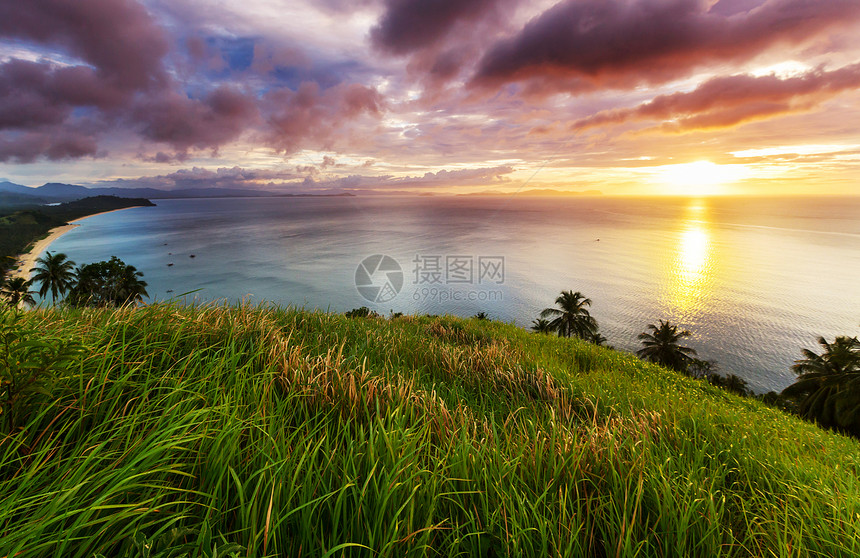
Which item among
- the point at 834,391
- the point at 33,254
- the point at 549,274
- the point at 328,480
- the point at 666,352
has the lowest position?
the point at 549,274

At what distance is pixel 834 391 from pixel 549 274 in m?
68.4

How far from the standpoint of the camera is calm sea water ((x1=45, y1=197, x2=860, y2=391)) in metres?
63.8

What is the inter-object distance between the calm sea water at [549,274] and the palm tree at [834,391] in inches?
1017

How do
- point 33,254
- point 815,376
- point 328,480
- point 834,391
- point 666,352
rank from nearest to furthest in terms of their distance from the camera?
point 328,480, point 834,391, point 815,376, point 666,352, point 33,254

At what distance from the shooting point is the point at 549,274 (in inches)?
3556

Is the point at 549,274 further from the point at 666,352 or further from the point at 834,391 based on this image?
the point at 834,391

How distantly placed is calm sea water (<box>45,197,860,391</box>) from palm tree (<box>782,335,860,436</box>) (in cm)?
2582

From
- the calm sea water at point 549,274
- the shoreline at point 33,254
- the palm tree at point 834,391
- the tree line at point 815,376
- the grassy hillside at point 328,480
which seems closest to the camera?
the grassy hillside at point 328,480

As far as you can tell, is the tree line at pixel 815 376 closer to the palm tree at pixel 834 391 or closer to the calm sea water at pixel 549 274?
the palm tree at pixel 834 391

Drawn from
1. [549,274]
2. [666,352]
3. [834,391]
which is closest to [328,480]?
[834,391]

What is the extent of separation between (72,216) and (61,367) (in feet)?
812

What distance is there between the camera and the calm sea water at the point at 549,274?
63781mm

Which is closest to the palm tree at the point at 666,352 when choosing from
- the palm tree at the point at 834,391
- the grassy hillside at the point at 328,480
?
the palm tree at the point at 834,391

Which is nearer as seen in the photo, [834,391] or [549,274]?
[834,391]
